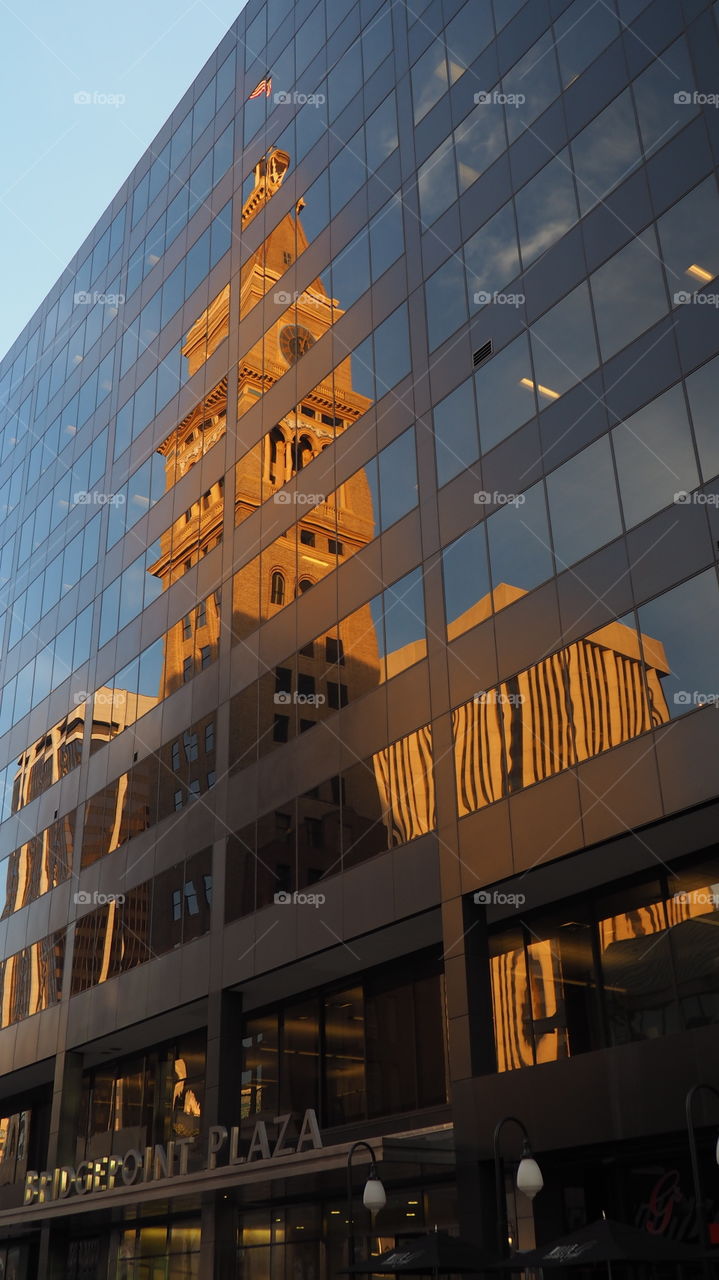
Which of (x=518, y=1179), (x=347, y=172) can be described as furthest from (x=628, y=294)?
(x=518, y=1179)

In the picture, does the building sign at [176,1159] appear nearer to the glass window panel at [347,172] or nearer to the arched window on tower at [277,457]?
the arched window on tower at [277,457]

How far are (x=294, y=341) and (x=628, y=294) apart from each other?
49.7ft

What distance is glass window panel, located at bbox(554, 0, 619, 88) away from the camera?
26438 millimetres

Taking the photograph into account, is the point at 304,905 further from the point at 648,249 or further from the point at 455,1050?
the point at 648,249

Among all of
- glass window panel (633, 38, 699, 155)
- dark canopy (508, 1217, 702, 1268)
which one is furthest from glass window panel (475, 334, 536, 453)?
dark canopy (508, 1217, 702, 1268)

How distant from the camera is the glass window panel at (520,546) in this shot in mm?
24453

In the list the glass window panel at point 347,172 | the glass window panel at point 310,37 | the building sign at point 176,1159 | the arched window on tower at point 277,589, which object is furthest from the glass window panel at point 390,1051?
the glass window panel at point 310,37

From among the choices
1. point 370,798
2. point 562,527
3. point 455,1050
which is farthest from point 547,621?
point 455,1050

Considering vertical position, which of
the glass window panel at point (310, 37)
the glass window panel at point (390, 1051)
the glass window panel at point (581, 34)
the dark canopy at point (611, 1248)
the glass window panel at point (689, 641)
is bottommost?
the dark canopy at point (611, 1248)

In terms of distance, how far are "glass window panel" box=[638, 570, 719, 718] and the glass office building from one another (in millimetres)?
93

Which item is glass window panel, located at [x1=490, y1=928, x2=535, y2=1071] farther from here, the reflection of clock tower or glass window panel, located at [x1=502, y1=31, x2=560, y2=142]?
glass window panel, located at [x1=502, y1=31, x2=560, y2=142]

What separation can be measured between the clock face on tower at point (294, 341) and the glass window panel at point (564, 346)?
1165 cm

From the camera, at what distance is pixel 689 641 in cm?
2072

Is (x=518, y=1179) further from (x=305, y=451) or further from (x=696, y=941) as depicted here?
(x=305, y=451)
